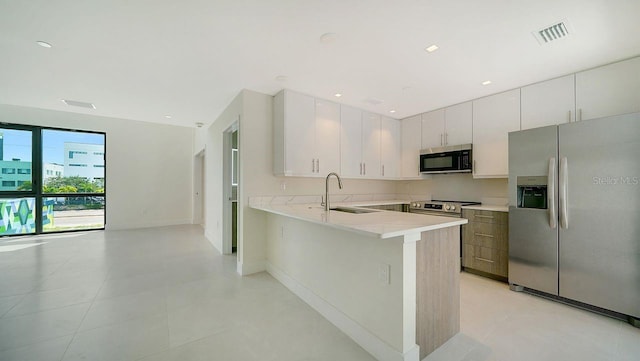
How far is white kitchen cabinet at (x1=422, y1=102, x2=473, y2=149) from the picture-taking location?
12.1 feet

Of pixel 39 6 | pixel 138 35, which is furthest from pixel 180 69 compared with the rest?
pixel 39 6

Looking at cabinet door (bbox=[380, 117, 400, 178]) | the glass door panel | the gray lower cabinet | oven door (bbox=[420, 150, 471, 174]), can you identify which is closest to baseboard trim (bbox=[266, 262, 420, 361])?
the gray lower cabinet

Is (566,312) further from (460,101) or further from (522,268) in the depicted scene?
(460,101)

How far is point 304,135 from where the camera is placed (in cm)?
343

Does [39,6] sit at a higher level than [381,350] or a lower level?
higher

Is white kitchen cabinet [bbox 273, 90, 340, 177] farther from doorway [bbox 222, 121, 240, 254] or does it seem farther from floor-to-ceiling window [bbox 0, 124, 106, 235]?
floor-to-ceiling window [bbox 0, 124, 106, 235]

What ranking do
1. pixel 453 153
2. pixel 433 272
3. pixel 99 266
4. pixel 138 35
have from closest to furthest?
pixel 433 272 → pixel 138 35 → pixel 99 266 → pixel 453 153

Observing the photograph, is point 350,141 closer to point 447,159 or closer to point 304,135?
point 304,135

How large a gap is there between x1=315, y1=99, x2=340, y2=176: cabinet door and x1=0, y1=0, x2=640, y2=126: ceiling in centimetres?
23

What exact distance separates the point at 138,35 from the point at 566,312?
4.65m

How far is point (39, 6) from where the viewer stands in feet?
6.09

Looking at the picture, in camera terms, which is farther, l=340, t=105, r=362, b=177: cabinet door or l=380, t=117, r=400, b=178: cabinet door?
l=380, t=117, r=400, b=178: cabinet door

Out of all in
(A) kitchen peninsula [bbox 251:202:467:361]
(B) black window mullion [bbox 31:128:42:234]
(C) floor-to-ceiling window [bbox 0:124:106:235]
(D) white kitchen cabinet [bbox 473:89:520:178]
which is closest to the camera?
(A) kitchen peninsula [bbox 251:202:467:361]

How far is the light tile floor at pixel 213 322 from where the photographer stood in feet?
5.79
